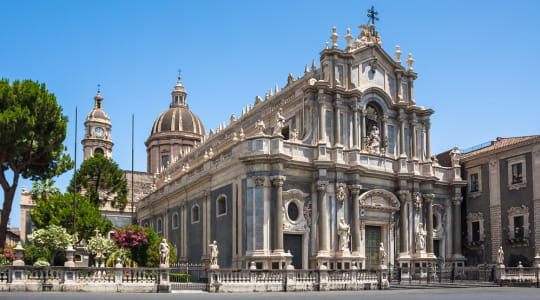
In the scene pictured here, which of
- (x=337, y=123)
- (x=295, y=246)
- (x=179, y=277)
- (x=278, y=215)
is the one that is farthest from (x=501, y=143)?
(x=179, y=277)

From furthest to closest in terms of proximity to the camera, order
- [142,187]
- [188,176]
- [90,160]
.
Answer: [142,187]
[90,160]
[188,176]

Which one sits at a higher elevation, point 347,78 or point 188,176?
point 347,78

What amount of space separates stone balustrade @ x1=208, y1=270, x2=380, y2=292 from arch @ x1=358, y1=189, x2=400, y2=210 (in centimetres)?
898

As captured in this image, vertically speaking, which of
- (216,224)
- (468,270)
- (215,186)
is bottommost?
(468,270)

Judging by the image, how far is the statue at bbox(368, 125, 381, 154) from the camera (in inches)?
1668

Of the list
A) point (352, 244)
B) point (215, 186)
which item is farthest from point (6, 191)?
point (352, 244)

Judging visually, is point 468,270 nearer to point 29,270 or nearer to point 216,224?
point 216,224

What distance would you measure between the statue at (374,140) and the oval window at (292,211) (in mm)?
8072

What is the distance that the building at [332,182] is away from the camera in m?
36.0

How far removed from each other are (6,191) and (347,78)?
913 inches

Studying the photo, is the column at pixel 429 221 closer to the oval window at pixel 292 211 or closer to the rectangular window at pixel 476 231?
the rectangular window at pixel 476 231

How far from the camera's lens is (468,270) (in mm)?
39812

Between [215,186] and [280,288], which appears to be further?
[215,186]

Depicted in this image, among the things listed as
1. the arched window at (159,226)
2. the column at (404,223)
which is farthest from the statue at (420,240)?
the arched window at (159,226)
